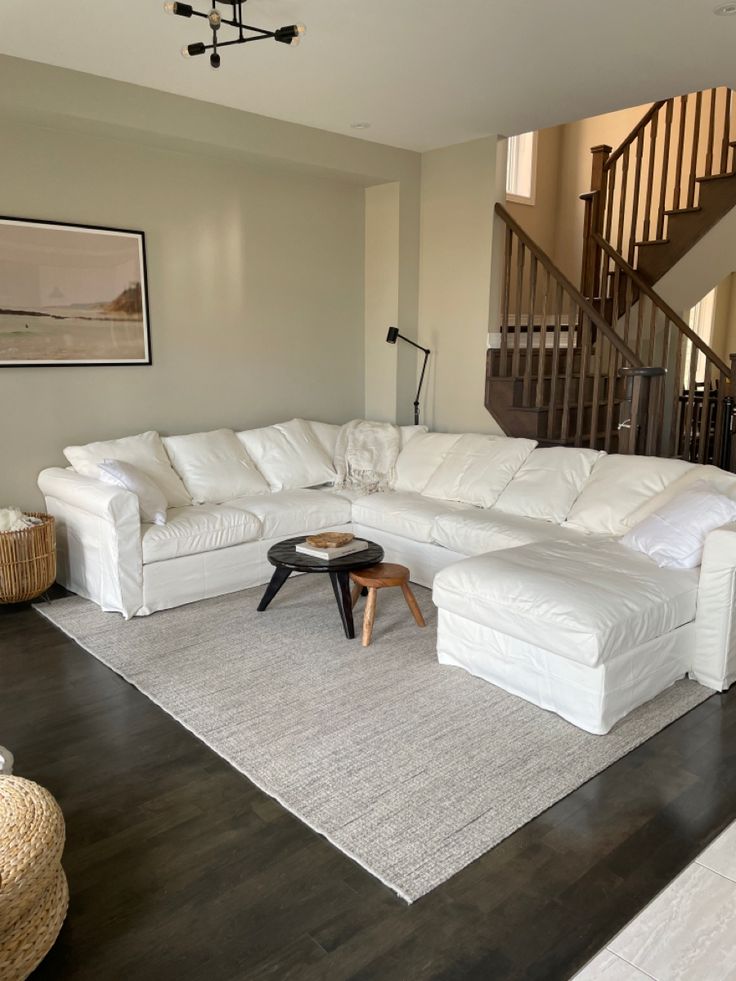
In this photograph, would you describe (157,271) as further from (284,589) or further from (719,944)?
(719,944)

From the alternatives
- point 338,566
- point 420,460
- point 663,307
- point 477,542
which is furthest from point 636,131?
point 338,566

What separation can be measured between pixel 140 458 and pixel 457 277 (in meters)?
2.67

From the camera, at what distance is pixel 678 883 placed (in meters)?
2.01

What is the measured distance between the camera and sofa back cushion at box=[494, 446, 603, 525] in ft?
13.6

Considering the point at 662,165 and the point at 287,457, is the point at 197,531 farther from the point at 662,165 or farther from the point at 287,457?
the point at 662,165

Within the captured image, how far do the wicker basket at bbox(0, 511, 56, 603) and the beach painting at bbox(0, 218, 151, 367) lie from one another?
102 cm

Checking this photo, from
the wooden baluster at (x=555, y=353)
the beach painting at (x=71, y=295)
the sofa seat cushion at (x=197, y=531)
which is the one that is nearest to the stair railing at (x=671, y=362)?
the wooden baluster at (x=555, y=353)

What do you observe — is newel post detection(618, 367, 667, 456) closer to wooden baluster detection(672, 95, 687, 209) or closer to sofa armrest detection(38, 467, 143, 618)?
wooden baluster detection(672, 95, 687, 209)

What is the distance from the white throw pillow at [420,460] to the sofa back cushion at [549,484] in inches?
26.1

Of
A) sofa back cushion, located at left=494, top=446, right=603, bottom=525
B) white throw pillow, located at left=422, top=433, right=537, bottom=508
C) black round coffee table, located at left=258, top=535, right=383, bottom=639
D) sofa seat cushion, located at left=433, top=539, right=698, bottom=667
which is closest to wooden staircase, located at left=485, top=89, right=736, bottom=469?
sofa back cushion, located at left=494, top=446, right=603, bottom=525

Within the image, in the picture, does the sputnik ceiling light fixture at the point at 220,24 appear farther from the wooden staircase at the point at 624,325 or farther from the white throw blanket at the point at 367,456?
the white throw blanket at the point at 367,456

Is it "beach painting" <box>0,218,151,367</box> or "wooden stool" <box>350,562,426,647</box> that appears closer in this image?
"wooden stool" <box>350,562,426,647</box>

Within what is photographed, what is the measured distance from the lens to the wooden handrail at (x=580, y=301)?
450cm

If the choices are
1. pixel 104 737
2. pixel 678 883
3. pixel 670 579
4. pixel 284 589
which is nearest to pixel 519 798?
pixel 678 883
